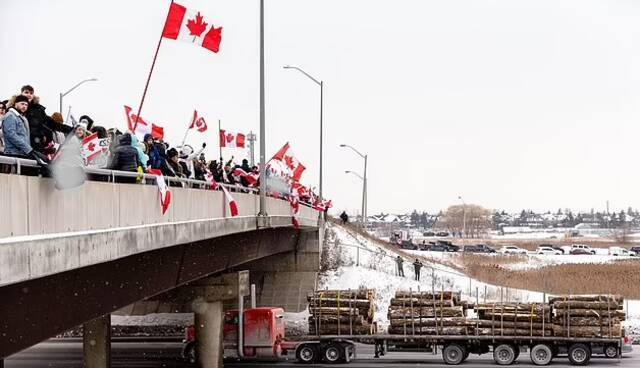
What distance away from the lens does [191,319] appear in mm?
49781

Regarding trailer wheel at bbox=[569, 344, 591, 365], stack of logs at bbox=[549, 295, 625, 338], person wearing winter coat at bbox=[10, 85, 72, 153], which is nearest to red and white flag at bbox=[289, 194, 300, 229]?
stack of logs at bbox=[549, 295, 625, 338]

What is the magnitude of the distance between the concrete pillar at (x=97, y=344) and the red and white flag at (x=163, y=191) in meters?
12.2

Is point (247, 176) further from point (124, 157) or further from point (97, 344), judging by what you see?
point (124, 157)

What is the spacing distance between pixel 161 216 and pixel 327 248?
41560mm

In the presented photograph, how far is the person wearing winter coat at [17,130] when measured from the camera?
37.9ft

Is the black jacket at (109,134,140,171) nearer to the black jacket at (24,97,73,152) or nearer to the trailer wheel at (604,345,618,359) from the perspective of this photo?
the black jacket at (24,97,73,152)

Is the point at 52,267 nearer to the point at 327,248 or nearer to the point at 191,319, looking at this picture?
the point at 191,319

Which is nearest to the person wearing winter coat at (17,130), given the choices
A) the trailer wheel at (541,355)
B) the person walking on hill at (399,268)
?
the trailer wheel at (541,355)

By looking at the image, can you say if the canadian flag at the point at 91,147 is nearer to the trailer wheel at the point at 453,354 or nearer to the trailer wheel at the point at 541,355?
the trailer wheel at the point at 453,354

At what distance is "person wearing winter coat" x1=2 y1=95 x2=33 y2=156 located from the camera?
1155 centimetres

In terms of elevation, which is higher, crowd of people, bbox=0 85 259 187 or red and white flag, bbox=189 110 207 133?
red and white flag, bbox=189 110 207 133

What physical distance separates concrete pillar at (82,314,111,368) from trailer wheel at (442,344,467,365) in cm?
1215

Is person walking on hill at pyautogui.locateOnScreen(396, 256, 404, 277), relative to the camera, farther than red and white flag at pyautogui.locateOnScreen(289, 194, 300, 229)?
Yes

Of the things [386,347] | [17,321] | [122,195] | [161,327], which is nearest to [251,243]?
[386,347]
